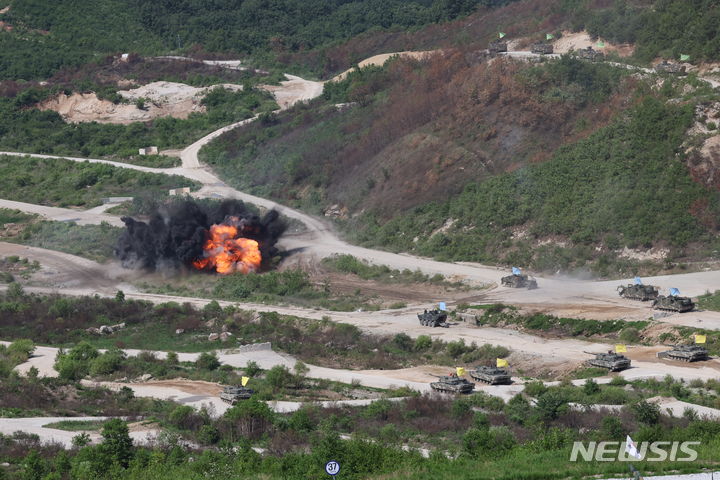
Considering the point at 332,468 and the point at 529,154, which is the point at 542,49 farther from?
the point at 332,468

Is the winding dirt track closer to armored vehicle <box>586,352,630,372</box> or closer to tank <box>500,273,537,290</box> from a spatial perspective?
tank <box>500,273,537,290</box>

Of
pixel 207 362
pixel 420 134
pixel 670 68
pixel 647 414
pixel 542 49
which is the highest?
pixel 670 68

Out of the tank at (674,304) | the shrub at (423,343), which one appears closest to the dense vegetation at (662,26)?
the tank at (674,304)

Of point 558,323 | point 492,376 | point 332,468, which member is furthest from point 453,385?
point 332,468

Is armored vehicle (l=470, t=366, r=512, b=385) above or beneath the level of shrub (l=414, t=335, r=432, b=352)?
above

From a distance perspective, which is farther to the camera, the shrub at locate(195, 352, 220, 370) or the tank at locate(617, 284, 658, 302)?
the tank at locate(617, 284, 658, 302)

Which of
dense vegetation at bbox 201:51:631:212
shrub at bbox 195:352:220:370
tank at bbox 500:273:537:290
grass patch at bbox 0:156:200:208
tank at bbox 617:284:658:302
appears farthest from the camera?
grass patch at bbox 0:156:200:208

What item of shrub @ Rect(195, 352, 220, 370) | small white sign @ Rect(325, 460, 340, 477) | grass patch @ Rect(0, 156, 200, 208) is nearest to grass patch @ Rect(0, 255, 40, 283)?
grass patch @ Rect(0, 156, 200, 208)
